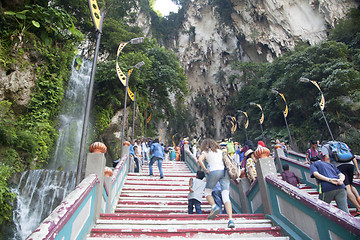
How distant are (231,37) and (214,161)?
3833 cm

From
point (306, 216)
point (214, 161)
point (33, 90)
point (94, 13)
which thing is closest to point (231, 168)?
point (214, 161)

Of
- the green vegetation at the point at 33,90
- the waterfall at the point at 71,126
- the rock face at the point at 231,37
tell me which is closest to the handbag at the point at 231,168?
the green vegetation at the point at 33,90

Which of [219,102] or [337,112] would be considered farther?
[219,102]

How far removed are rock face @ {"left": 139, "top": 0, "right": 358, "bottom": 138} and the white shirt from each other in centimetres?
3233

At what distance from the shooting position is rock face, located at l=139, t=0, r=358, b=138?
29.9 metres

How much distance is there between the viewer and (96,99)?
1730cm

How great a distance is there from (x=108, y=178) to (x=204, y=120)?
36.3 m

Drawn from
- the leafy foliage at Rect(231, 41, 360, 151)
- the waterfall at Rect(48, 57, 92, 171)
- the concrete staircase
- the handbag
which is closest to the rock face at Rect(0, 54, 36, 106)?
the waterfall at Rect(48, 57, 92, 171)

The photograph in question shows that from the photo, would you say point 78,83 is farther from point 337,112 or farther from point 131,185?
point 337,112

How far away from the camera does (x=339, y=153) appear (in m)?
3.97

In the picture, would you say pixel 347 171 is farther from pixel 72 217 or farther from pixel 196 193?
pixel 72 217

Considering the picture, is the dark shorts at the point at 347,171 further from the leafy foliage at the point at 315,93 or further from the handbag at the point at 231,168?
the leafy foliage at the point at 315,93

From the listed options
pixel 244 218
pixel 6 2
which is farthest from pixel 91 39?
pixel 244 218

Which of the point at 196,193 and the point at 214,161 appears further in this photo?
the point at 196,193
